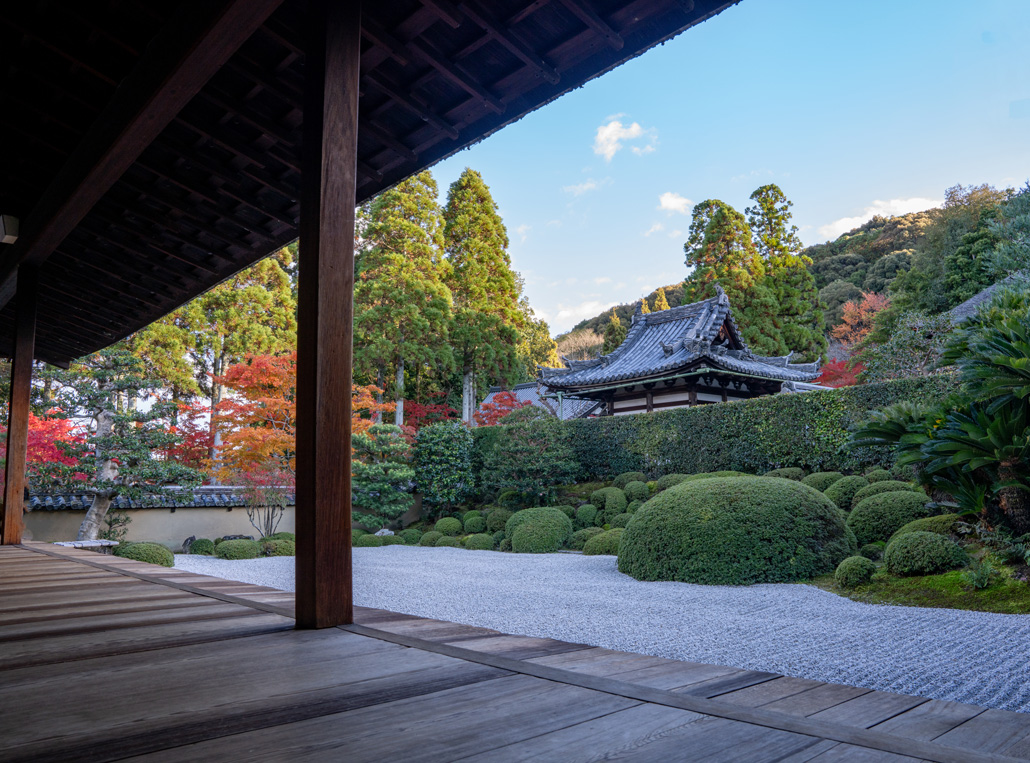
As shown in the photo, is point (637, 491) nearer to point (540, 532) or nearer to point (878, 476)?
point (540, 532)

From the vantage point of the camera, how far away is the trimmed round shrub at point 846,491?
7.98 m

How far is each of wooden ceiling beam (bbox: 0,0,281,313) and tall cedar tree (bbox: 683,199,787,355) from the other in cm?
1864

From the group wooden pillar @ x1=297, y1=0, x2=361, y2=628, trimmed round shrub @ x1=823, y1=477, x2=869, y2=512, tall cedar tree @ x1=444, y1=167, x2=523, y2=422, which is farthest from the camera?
tall cedar tree @ x1=444, y1=167, x2=523, y2=422

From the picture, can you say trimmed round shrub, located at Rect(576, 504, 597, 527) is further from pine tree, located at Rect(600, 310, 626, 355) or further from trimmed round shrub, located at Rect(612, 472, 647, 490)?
pine tree, located at Rect(600, 310, 626, 355)

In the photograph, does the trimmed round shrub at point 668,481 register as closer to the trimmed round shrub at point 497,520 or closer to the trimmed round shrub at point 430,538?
the trimmed round shrub at point 497,520

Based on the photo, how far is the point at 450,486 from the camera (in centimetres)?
1345

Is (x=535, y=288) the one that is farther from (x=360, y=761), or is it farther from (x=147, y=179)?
(x=360, y=761)

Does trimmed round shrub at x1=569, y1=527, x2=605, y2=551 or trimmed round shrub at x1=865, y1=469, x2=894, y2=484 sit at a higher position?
trimmed round shrub at x1=865, y1=469, x2=894, y2=484

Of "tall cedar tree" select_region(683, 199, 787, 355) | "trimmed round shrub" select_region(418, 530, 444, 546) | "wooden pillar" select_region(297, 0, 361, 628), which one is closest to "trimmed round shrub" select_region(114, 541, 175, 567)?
"trimmed round shrub" select_region(418, 530, 444, 546)

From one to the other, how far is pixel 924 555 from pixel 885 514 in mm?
1461

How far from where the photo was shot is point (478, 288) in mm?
19500

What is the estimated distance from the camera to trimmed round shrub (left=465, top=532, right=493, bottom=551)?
1062 centimetres

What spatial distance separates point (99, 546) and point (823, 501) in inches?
337

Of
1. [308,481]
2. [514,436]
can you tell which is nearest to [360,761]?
[308,481]
